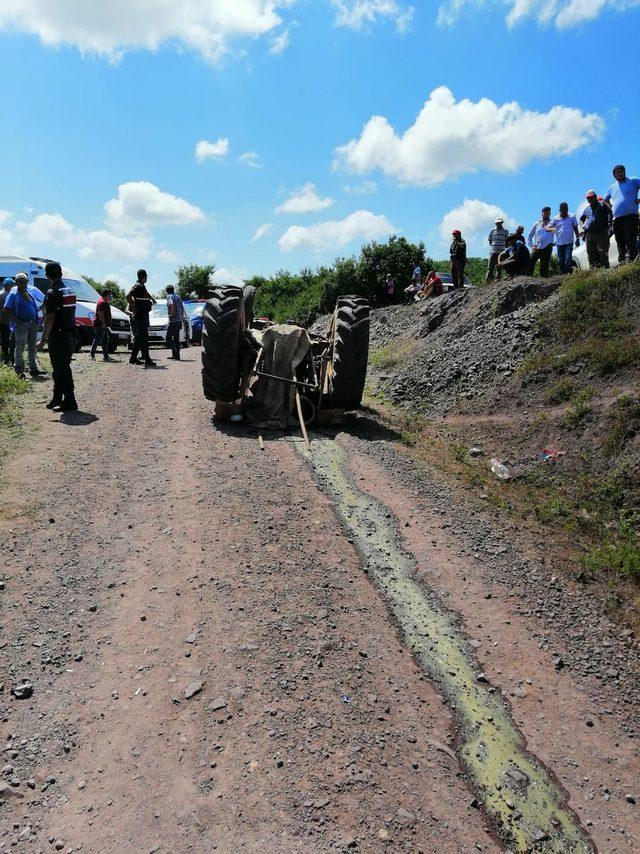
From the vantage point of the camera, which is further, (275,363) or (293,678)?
(275,363)

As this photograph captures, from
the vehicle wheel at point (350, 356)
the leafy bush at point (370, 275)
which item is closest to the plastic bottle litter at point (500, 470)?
the vehicle wheel at point (350, 356)

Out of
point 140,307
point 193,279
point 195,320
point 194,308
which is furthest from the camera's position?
point 193,279

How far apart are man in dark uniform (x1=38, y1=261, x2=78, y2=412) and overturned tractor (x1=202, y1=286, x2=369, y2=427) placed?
205 centimetres

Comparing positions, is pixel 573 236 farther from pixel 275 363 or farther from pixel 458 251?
pixel 275 363

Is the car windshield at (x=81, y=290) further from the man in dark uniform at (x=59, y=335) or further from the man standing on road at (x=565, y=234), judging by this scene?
the man standing on road at (x=565, y=234)

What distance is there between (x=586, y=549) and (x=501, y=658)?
2.25 meters

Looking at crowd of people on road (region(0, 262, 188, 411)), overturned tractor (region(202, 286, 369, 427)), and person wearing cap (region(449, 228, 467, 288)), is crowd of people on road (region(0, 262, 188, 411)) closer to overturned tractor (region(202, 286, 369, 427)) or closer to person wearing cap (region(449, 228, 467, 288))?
overturned tractor (region(202, 286, 369, 427))

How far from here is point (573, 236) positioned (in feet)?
42.5

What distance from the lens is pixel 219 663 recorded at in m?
3.97

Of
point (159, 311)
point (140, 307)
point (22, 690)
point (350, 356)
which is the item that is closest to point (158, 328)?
point (159, 311)

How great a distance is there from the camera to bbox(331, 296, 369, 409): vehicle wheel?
874cm

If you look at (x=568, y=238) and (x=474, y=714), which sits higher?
(x=568, y=238)

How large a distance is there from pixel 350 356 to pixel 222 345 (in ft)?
5.53

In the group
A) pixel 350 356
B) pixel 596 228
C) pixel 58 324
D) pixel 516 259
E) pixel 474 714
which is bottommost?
pixel 474 714
